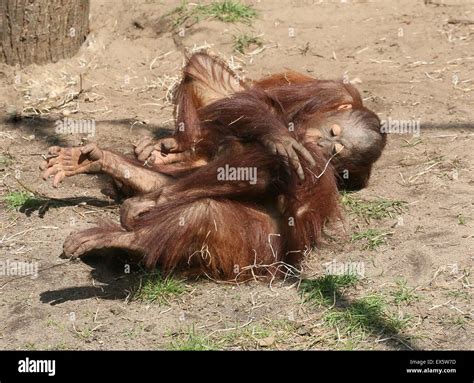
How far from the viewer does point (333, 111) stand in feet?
17.6

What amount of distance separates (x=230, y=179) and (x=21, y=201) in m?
1.40

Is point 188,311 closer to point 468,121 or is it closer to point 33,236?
point 33,236

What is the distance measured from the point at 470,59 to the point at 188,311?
3.34m

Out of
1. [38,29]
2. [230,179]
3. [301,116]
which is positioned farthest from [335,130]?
[38,29]

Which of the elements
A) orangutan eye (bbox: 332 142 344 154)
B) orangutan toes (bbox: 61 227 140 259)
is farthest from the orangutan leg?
orangutan eye (bbox: 332 142 344 154)

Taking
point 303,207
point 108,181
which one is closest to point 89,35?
point 108,181

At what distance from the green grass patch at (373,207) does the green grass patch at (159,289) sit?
1236 mm

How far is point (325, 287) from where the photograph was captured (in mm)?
4477

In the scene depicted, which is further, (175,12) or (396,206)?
(175,12)

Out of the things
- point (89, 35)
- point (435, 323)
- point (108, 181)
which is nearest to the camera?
point (435, 323)

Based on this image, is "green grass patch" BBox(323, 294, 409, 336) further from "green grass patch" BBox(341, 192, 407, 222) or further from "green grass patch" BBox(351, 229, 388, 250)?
"green grass patch" BBox(341, 192, 407, 222)

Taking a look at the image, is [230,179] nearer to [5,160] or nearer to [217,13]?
[5,160]

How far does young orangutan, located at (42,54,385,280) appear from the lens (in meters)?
4.53

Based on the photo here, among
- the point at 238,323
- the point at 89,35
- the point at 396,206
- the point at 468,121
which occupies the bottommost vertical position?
the point at 238,323
